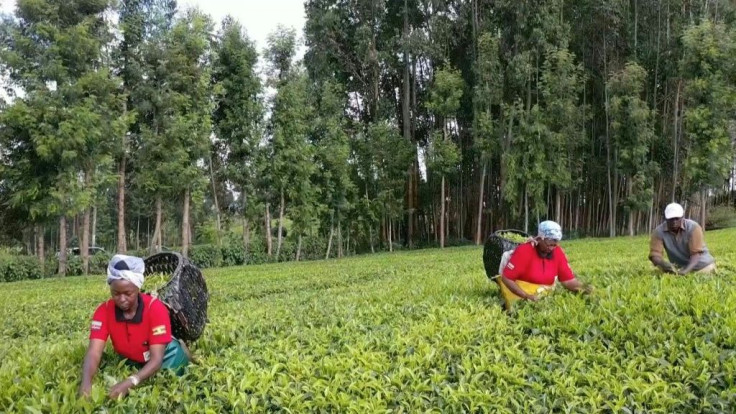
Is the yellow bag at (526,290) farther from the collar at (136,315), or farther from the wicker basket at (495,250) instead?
the collar at (136,315)

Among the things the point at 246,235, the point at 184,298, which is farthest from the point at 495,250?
the point at 246,235

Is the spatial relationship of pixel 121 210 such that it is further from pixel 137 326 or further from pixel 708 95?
pixel 708 95

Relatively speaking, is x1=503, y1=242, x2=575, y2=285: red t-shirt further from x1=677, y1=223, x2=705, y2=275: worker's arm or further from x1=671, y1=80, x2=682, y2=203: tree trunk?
x1=671, y1=80, x2=682, y2=203: tree trunk

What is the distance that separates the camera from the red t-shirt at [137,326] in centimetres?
293

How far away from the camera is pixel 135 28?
16234 millimetres

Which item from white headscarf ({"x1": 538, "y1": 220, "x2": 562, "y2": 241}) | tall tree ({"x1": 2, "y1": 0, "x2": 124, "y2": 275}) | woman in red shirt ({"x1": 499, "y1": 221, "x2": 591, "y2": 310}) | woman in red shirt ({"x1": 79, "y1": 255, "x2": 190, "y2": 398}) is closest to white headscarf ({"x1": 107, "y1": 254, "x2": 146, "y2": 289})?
woman in red shirt ({"x1": 79, "y1": 255, "x2": 190, "y2": 398})

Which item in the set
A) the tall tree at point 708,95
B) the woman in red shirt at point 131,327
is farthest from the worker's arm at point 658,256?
the tall tree at point 708,95

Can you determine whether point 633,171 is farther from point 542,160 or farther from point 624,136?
point 542,160

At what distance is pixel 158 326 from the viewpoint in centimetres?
293

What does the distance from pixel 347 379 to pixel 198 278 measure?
1760 mm

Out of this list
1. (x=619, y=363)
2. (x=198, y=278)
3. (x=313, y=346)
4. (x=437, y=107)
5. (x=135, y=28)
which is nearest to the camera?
(x=619, y=363)

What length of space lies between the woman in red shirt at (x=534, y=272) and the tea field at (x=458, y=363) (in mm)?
168

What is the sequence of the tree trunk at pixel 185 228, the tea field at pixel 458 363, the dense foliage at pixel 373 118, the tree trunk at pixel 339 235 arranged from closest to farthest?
the tea field at pixel 458 363 < the dense foliage at pixel 373 118 < the tree trunk at pixel 185 228 < the tree trunk at pixel 339 235

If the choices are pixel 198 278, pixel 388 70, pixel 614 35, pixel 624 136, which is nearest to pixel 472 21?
pixel 388 70
